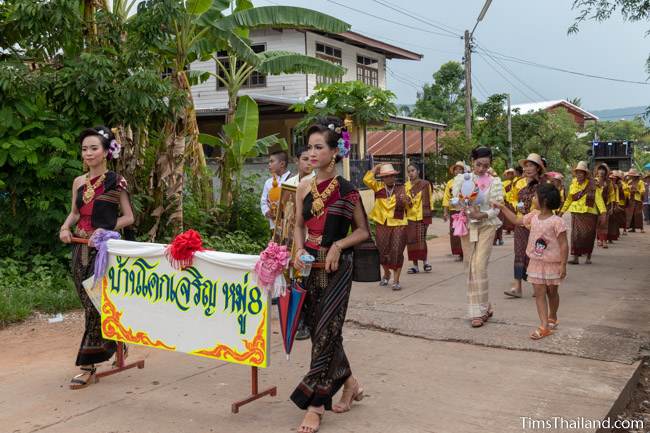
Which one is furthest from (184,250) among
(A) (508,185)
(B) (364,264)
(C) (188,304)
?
(A) (508,185)

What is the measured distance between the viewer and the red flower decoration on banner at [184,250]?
4828 mm

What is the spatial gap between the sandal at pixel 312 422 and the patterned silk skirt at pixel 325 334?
4 centimetres

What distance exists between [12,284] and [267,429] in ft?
16.9

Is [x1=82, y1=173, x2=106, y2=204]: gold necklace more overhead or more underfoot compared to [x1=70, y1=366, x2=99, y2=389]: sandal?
more overhead

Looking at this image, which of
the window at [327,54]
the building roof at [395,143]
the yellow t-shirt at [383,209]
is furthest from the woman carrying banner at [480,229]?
the building roof at [395,143]

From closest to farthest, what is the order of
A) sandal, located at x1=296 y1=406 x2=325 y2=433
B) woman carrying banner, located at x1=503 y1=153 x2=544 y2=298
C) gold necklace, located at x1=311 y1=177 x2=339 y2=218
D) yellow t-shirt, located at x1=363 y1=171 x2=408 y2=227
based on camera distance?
sandal, located at x1=296 y1=406 x2=325 y2=433 < gold necklace, located at x1=311 y1=177 x2=339 y2=218 < woman carrying banner, located at x1=503 y1=153 x2=544 y2=298 < yellow t-shirt, located at x1=363 y1=171 x2=408 y2=227

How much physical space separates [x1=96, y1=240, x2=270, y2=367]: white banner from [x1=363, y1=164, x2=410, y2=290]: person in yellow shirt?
16.2 feet

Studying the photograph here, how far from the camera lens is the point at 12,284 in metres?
8.27

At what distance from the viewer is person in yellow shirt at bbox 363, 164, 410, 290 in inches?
378

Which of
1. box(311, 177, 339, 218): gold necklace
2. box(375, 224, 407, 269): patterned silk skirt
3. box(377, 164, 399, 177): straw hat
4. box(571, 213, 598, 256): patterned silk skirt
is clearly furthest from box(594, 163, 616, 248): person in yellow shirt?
box(311, 177, 339, 218): gold necklace

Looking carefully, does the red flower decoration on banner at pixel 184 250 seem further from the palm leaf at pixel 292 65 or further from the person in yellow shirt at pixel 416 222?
the palm leaf at pixel 292 65

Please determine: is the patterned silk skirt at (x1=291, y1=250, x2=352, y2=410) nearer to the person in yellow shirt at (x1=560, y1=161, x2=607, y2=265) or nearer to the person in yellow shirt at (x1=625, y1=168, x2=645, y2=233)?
the person in yellow shirt at (x1=560, y1=161, x2=607, y2=265)

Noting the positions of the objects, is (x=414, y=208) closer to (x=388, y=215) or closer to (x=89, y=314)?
(x=388, y=215)

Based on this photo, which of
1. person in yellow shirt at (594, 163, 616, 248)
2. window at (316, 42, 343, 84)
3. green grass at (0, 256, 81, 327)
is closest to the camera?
green grass at (0, 256, 81, 327)
